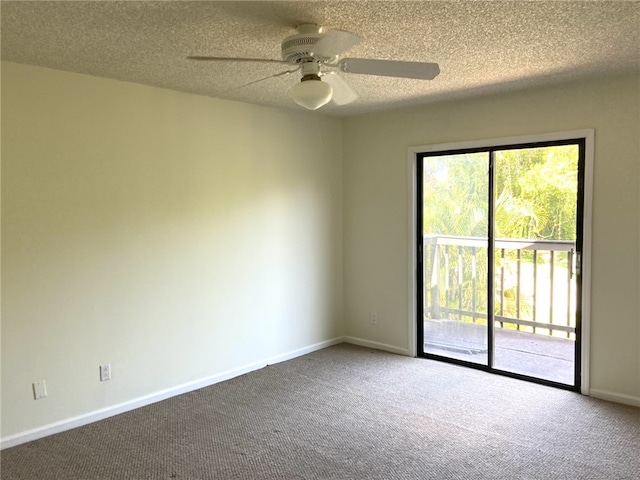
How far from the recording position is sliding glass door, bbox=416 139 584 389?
3.72 meters

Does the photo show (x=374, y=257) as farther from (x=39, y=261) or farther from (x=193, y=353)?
(x=39, y=261)

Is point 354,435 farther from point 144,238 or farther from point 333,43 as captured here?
point 333,43

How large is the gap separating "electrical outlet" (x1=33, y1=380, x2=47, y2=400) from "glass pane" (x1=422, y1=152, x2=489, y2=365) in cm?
301

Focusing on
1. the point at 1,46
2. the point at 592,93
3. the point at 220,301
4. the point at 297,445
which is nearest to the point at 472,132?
the point at 592,93

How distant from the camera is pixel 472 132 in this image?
13.3ft

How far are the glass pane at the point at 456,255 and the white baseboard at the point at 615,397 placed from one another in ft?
2.77

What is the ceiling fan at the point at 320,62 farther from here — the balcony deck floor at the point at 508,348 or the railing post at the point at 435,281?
the balcony deck floor at the point at 508,348

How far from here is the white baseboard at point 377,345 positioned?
4609mm

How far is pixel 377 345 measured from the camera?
15.7 feet

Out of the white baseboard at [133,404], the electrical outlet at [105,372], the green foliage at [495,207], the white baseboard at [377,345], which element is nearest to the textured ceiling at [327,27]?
the green foliage at [495,207]

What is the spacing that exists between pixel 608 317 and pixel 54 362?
3622mm

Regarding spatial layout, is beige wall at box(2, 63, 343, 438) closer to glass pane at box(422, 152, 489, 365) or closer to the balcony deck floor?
glass pane at box(422, 152, 489, 365)

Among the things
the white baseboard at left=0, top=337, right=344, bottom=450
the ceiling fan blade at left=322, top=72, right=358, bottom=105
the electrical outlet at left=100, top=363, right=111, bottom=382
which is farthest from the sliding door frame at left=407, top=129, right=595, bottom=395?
the electrical outlet at left=100, top=363, right=111, bottom=382

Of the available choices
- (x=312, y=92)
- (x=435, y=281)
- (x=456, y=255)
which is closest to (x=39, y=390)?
(x=312, y=92)
